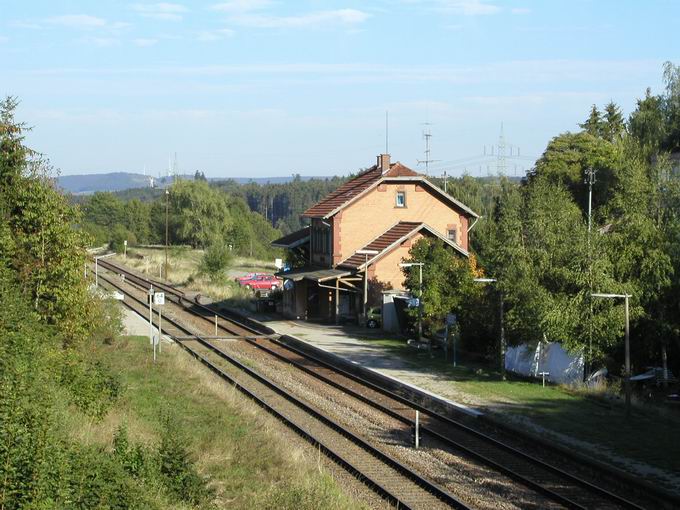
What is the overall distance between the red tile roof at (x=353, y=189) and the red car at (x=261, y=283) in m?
11.0

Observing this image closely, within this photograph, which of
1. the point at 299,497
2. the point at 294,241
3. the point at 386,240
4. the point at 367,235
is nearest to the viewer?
the point at 299,497

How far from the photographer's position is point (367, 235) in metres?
46.3

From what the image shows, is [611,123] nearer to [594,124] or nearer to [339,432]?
[594,124]

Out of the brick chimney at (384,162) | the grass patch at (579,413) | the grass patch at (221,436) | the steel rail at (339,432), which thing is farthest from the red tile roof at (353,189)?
the grass patch at (221,436)

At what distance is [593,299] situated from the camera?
25.9 m

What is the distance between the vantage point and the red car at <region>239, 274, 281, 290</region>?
2361 inches

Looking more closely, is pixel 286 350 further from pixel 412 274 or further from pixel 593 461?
pixel 593 461

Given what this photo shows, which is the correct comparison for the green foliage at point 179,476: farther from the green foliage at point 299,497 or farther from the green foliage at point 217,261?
the green foliage at point 217,261

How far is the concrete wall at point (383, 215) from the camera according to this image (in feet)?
151

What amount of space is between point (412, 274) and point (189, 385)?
13.5 meters

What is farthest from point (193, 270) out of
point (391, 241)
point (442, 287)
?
point (442, 287)

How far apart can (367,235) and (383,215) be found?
1.34m

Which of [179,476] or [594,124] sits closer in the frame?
[179,476]

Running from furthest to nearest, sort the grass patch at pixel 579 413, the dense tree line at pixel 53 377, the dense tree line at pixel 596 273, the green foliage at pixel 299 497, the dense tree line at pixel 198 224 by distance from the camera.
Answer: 1. the dense tree line at pixel 198 224
2. the dense tree line at pixel 596 273
3. the grass patch at pixel 579 413
4. the green foliage at pixel 299 497
5. the dense tree line at pixel 53 377
